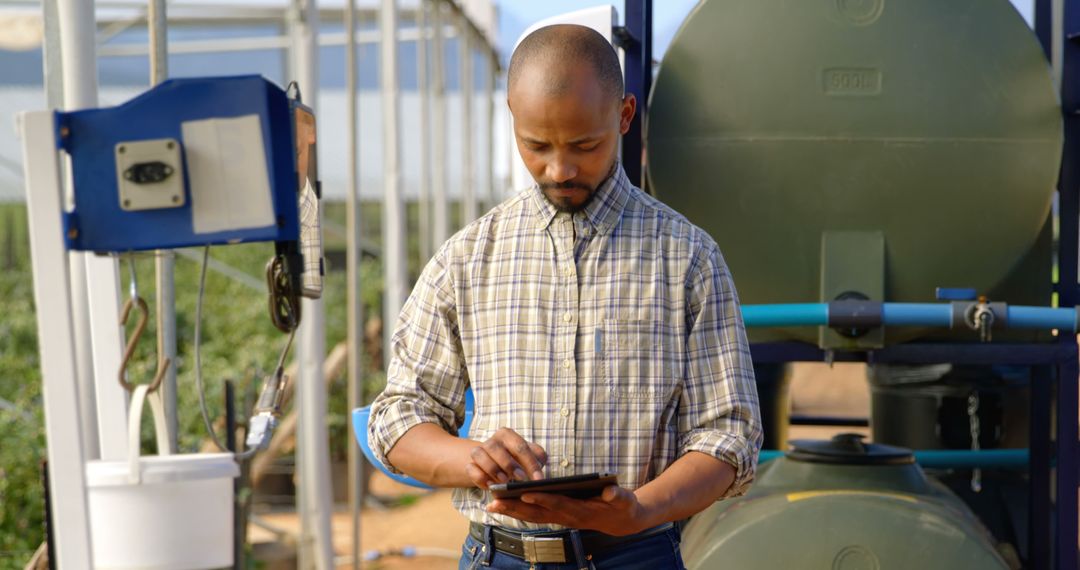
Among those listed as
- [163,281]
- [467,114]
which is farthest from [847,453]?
[467,114]

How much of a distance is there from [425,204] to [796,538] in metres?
6.71

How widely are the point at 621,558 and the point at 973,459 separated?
169cm

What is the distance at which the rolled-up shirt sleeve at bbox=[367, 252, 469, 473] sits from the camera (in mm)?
1666

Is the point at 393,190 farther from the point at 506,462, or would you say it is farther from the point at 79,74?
the point at 506,462

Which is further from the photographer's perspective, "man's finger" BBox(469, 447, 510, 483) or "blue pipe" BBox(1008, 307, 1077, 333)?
"blue pipe" BBox(1008, 307, 1077, 333)

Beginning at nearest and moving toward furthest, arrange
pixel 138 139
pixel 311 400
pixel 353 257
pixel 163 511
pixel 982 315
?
pixel 138 139, pixel 163 511, pixel 982 315, pixel 311 400, pixel 353 257

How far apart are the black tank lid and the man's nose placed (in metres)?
1.30

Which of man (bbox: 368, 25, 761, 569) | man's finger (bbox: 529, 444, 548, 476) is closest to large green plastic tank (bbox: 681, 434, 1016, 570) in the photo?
man (bbox: 368, 25, 761, 569)

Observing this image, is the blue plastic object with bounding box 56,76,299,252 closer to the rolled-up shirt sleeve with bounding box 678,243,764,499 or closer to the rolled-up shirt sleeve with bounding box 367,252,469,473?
the rolled-up shirt sleeve with bounding box 367,252,469,473

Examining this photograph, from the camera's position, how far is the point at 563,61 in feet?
5.27

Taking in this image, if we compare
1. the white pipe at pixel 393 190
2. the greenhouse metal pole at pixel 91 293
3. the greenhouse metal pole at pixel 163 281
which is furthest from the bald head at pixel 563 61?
the white pipe at pixel 393 190

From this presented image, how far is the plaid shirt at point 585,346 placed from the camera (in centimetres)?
163

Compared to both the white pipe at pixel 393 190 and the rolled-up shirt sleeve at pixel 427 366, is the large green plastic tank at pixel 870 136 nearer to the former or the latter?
the rolled-up shirt sleeve at pixel 427 366

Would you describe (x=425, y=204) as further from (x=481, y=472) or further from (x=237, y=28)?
(x=481, y=472)
